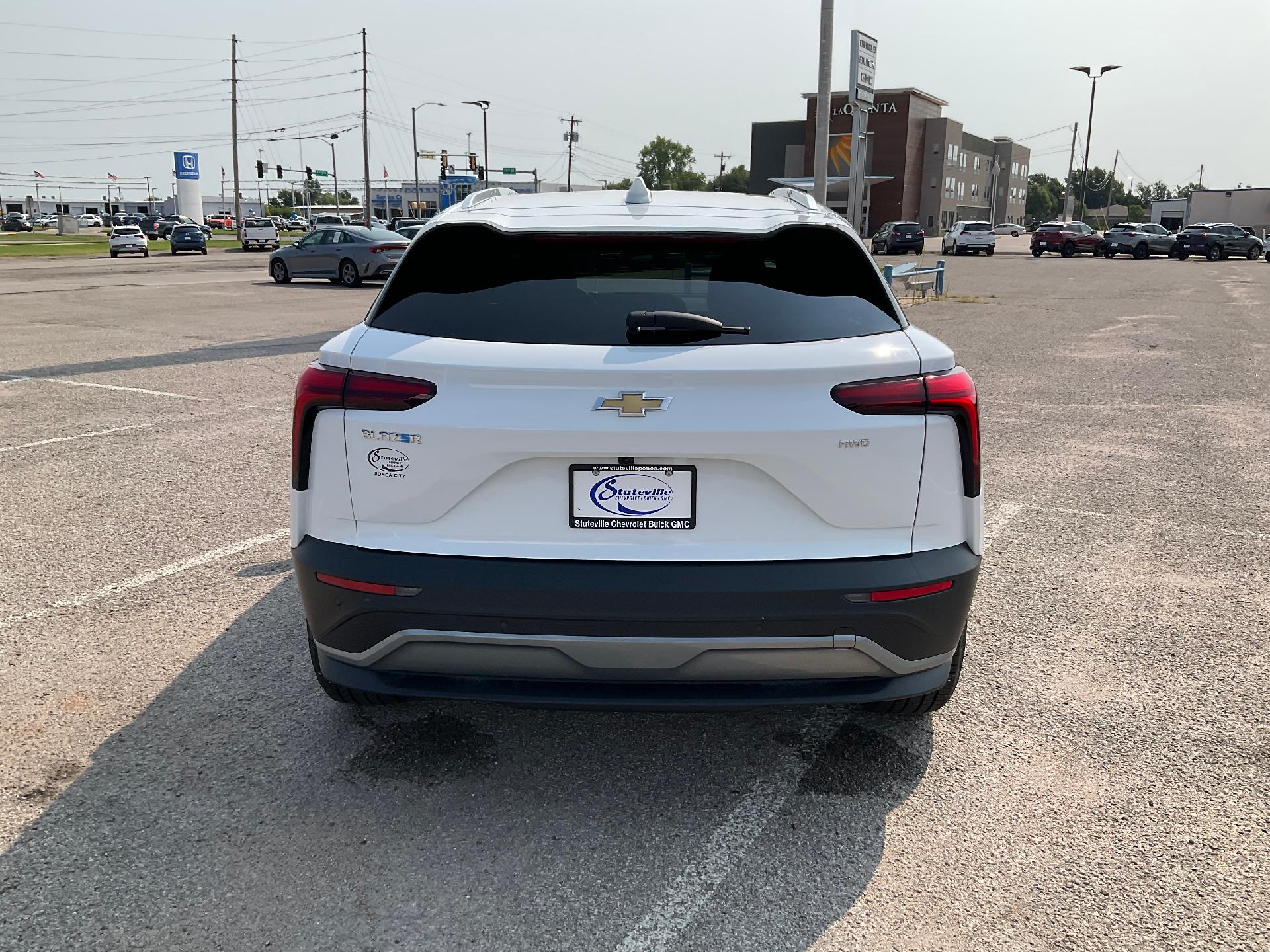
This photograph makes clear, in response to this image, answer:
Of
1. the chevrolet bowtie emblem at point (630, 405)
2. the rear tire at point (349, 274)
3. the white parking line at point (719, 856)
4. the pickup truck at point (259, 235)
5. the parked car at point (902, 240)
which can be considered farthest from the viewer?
the pickup truck at point (259, 235)

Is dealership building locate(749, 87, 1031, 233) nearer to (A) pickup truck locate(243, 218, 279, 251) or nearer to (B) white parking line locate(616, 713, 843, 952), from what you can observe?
(A) pickup truck locate(243, 218, 279, 251)

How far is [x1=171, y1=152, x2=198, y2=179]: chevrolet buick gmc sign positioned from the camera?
123 m

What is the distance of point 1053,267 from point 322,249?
1116 inches

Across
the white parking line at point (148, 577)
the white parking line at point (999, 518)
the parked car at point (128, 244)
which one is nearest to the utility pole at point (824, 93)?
the white parking line at point (999, 518)

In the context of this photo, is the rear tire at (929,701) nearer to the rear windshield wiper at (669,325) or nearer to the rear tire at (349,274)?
the rear windshield wiper at (669,325)

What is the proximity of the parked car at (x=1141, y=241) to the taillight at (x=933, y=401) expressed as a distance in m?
53.9

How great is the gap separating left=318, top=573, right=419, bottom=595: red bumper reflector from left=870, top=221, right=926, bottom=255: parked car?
1932 inches

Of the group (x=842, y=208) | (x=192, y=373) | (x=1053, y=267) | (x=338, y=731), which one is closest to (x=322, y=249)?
(x=192, y=373)

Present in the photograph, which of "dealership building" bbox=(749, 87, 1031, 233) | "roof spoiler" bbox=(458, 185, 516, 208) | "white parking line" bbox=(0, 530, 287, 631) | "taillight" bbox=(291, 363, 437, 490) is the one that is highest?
"dealership building" bbox=(749, 87, 1031, 233)

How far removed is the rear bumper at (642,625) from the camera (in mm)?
2729

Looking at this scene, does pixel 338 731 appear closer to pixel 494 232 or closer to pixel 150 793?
pixel 150 793

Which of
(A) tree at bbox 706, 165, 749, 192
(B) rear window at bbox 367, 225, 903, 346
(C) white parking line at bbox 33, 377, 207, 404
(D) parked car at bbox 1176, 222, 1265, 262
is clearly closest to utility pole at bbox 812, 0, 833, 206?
(C) white parking line at bbox 33, 377, 207, 404

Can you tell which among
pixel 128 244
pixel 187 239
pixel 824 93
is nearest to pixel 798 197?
pixel 824 93

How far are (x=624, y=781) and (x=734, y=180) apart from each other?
142727 millimetres
